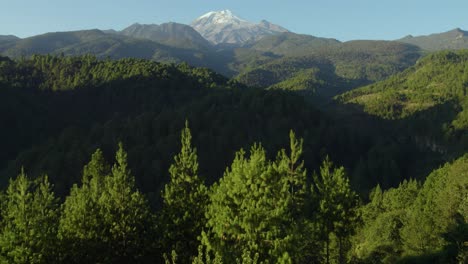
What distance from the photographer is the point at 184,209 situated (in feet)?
120

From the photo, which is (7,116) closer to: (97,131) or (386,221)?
(97,131)

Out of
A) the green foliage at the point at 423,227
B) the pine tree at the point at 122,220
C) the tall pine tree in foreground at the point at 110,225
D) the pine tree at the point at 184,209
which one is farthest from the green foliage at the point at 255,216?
the green foliage at the point at 423,227

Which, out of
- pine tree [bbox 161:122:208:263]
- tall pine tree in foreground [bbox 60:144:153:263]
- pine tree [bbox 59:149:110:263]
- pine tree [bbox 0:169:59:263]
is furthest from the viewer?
pine tree [bbox 161:122:208:263]

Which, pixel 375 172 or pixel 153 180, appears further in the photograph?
pixel 375 172

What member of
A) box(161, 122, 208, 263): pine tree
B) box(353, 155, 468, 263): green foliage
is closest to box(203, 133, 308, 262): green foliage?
box(161, 122, 208, 263): pine tree

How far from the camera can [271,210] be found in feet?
89.4

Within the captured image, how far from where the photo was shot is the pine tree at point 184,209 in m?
36.0

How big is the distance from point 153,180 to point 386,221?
7631 cm

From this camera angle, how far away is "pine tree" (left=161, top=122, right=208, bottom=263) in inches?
1419

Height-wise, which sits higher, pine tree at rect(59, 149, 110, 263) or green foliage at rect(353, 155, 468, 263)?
pine tree at rect(59, 149, 110, 263)

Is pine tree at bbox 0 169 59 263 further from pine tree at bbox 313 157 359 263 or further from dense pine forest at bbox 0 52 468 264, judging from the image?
pine tree at bbox 313 157 359 263

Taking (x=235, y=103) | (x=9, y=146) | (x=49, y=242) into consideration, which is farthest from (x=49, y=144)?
(x=49, y=242)

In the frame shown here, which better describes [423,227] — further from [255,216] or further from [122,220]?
[122,220]

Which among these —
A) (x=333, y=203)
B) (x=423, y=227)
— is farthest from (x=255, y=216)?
(x=423, y=227)
